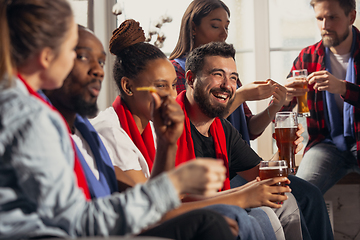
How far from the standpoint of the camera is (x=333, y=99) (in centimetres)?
257

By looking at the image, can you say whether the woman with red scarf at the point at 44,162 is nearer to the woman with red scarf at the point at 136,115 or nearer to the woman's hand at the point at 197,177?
the woman's hand at the point at 197,177

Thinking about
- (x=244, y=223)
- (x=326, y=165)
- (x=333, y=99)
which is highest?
(x=333, y=99)

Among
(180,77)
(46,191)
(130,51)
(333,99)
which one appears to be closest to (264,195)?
(130,51)

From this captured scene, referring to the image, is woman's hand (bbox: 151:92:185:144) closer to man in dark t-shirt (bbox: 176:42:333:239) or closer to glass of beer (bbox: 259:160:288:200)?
glass of beer (bbox: 259:160:288:200)

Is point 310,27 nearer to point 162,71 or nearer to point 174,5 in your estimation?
point 174,5

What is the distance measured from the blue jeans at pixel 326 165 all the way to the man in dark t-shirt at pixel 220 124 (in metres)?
0.56

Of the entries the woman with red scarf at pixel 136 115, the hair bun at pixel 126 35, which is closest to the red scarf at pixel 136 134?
the woman with red scarf at pixel 136 115

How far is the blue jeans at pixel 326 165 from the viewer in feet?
7.72

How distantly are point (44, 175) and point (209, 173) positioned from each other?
0.91ft

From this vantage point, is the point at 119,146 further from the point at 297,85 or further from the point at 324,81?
the point at 324,81

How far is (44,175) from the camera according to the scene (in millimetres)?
612

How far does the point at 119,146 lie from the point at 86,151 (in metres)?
0.19

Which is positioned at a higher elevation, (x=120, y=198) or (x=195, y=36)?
(x=195, y=36)

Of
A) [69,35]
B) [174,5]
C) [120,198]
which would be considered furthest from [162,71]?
[174,5]
